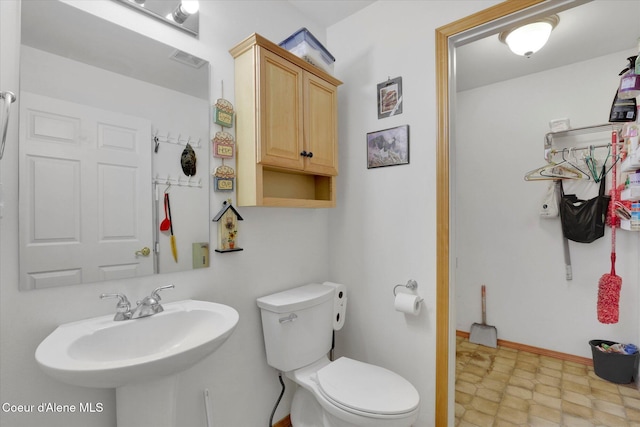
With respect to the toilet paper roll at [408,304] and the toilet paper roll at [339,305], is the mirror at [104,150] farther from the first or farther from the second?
the toilet paper roll at [408,304]

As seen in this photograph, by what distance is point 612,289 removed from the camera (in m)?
2.24

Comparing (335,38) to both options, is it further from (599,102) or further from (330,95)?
(599,102)

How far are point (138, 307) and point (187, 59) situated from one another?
43.7 inches

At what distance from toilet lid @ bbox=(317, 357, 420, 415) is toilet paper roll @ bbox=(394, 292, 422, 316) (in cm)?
33

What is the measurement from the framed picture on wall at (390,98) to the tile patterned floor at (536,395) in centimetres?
196

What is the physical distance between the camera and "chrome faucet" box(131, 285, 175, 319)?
116cm

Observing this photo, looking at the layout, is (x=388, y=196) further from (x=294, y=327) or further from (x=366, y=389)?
(x=366, y=389)

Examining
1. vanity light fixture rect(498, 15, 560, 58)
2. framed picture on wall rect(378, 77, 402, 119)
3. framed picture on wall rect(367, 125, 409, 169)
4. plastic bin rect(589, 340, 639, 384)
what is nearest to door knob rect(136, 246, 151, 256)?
framed picture on wall rect(367, 125, 409, 169)

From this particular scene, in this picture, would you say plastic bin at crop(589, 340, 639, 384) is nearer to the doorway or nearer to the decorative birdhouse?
the doorway

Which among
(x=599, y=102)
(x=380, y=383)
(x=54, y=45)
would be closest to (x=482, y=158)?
(x=599, y=102)

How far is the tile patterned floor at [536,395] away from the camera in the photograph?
190cm

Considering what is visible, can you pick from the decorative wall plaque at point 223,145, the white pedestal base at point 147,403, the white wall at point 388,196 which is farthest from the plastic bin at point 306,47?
the white pedestal base at point 147,403

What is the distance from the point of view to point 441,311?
162 cm

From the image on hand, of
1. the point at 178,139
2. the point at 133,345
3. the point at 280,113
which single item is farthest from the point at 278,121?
the point at 133,345
